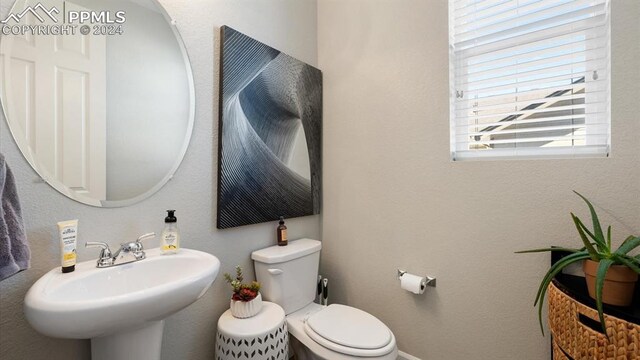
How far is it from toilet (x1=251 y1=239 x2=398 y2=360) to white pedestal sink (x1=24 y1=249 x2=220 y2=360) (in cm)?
48

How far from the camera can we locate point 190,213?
1282 mm

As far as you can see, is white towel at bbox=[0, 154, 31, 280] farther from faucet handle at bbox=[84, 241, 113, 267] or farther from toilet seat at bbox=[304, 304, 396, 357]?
toilet seat at bbox=[304, 304, 396, 357]

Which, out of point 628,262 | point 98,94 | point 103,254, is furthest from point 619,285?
point 98,94

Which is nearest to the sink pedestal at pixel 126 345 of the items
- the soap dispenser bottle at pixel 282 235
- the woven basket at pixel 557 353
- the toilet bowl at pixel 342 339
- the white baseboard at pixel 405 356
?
the toilet bowl at pixel 342 339

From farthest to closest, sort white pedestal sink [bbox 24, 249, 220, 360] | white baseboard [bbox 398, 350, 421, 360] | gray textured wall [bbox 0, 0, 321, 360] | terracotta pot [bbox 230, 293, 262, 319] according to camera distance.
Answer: white baseboard [bbox 398, 350, 421, 360]
terracotta pot [bbox 230, 293, 262, 319]
gray textured wall [bbox 0, 0, 321, 360]
white pedestal sink [bbox 24, 249, 220, 360]

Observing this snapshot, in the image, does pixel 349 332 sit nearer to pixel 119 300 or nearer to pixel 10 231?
pixel 119 300

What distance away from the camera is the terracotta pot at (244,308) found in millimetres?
1284

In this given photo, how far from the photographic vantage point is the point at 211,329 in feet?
4.45

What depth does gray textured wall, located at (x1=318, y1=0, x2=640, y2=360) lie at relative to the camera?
1.12 metres

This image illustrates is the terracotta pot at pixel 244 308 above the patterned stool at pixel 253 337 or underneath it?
above

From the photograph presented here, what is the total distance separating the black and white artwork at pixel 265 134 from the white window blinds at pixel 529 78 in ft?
2.84

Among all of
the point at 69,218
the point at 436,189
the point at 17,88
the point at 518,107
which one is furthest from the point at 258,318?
the point at 518,107

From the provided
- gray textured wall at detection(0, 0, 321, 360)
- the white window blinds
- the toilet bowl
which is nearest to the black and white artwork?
gray textured wall at detection(0, 0, 321, 360)

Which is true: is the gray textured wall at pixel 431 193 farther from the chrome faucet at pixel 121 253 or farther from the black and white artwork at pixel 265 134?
the chrome faucet at pixel 121 253
